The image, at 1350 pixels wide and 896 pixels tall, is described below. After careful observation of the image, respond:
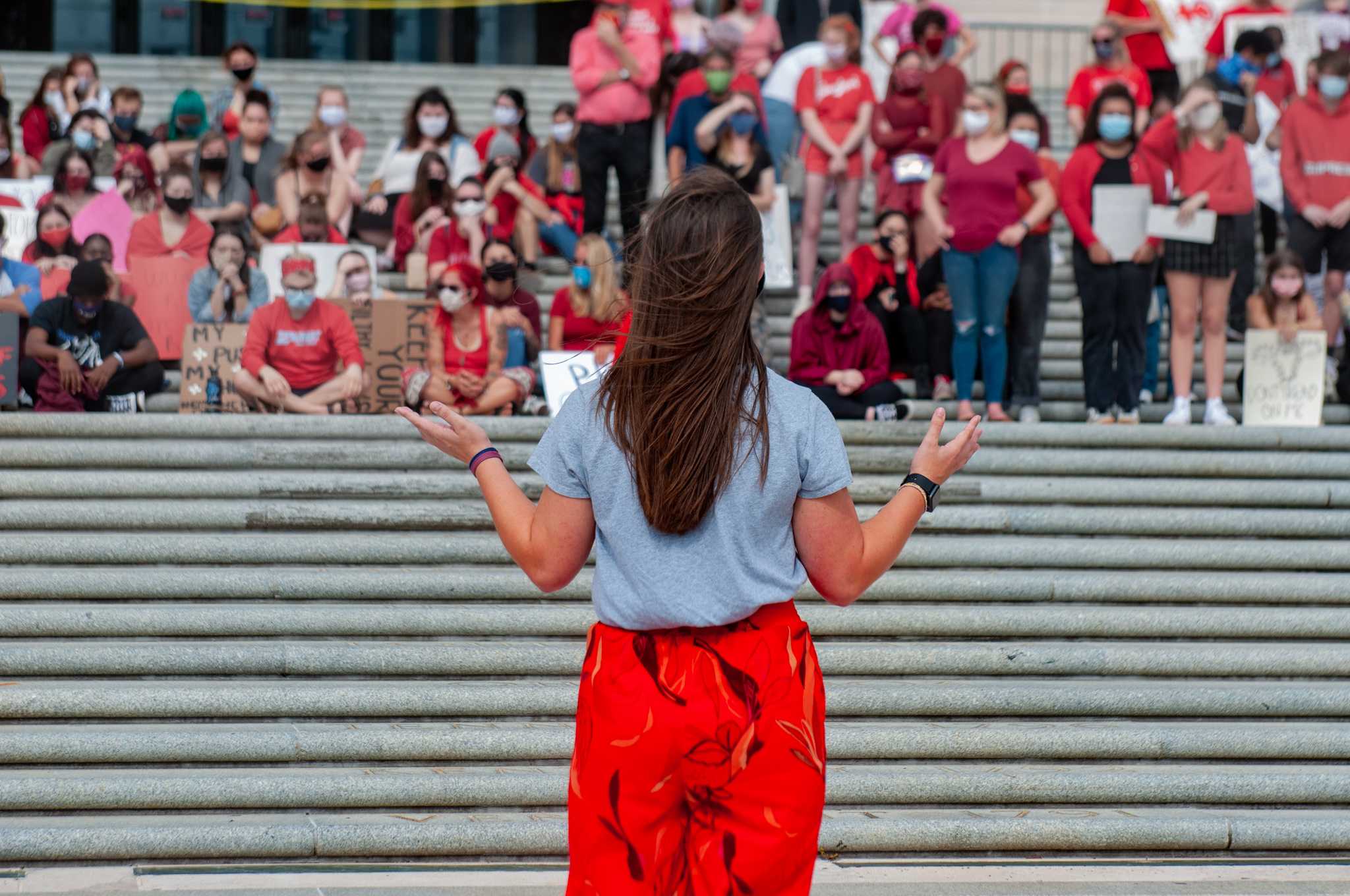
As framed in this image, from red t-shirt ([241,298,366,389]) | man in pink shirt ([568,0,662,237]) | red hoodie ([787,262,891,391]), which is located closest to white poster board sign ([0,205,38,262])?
red t-shirt ([241,298,366,389])

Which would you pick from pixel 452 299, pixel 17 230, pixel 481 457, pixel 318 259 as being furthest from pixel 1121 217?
pixel 17 230

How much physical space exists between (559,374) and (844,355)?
1645 mm

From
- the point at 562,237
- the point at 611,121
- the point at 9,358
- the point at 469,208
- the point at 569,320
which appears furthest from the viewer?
the point at 562,237

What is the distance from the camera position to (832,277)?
921 cm

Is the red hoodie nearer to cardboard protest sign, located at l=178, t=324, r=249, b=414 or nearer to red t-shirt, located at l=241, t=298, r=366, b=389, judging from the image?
red t-shirt, located at l=241, t=298, r=366, b=389

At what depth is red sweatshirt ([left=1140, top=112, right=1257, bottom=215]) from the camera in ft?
31.3

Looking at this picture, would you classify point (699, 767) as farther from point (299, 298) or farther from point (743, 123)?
point (743, 123)

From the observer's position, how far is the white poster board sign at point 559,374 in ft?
30.1

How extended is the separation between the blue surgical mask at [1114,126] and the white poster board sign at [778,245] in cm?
236

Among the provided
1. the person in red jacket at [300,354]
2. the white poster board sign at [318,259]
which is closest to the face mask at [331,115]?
the white poster board sign at [318,259]

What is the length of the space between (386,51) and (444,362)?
52.3ft

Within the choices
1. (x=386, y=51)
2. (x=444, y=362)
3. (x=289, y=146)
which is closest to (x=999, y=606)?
(x=444, y=362)

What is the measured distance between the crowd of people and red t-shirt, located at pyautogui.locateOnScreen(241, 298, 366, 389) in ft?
0.05

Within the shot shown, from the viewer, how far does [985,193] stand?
935cm
